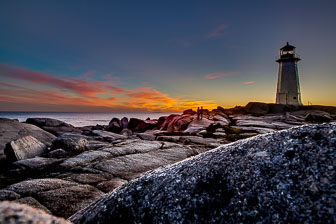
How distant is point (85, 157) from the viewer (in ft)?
18.2

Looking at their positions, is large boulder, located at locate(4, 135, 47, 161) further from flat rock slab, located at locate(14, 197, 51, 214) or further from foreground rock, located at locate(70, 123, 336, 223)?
foreground rock, located at locate(70, 123, 336, 223)

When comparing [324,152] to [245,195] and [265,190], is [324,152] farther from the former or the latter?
[245,195]

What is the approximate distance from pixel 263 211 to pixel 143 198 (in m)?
1.18

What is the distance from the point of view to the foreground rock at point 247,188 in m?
1.43

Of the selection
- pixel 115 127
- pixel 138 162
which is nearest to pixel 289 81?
pixel 115 127

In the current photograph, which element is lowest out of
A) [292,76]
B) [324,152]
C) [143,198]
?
[143,198]

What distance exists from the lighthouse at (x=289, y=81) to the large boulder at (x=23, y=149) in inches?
1737

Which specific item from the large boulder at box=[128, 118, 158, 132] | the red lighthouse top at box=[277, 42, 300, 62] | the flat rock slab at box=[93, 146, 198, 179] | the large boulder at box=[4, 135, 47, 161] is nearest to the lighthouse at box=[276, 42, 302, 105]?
the red lighthouse top at box=[277, 42, 300, 62]

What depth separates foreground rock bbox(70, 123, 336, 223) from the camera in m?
1.43

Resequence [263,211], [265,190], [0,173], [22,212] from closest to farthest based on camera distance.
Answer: [22,212] → [263,211] → [265,190] → [0,173]

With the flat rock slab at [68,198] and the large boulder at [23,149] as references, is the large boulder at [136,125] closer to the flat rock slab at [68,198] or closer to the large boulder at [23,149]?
the large boulder at [23,149]

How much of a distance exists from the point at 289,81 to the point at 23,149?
46062 mm

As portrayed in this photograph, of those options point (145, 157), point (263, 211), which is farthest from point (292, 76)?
point (263, 211)

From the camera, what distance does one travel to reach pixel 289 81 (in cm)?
3847
